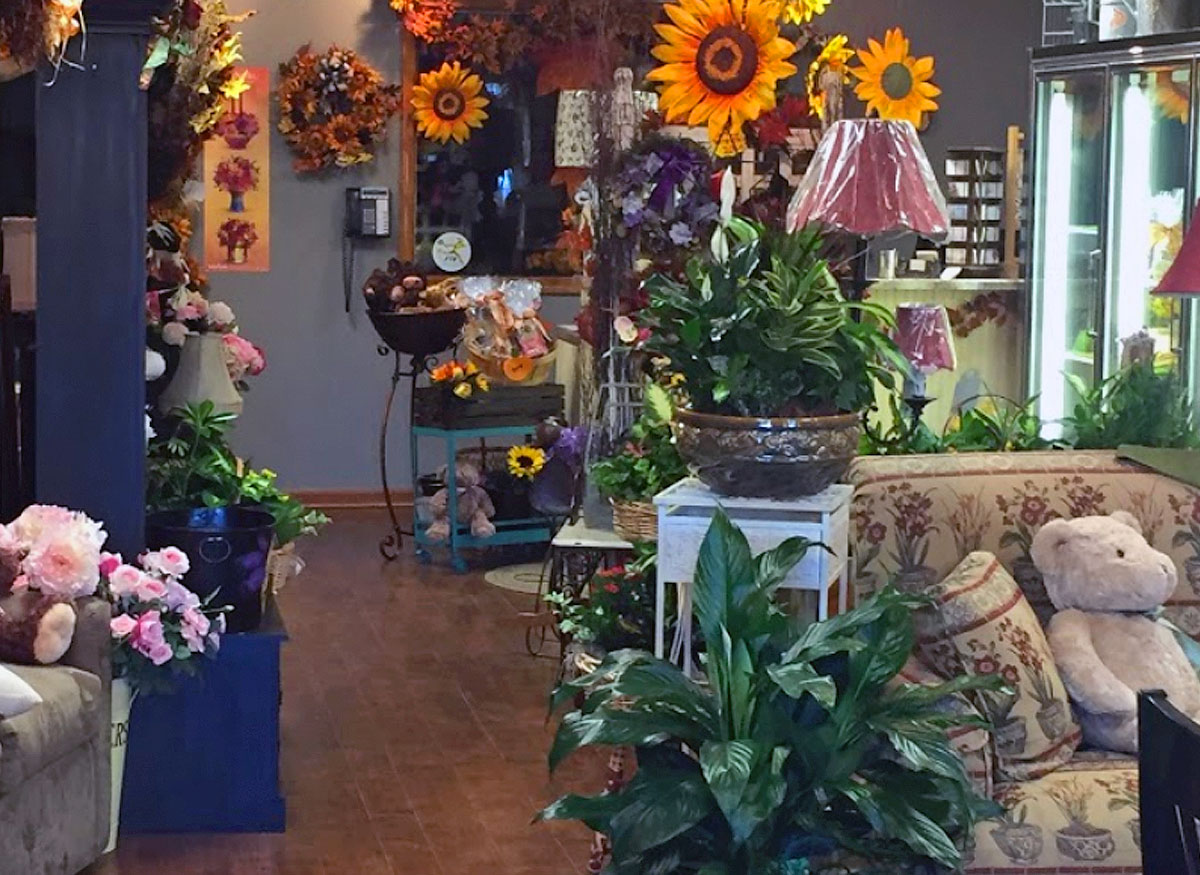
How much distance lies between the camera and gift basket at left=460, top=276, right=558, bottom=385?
800cm

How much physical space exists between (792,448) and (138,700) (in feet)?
5.75

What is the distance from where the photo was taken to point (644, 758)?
3240 mm

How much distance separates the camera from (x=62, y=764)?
3896 mm

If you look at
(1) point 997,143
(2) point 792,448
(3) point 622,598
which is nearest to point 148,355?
(3) point 622,598

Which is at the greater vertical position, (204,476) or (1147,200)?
(1147,200)

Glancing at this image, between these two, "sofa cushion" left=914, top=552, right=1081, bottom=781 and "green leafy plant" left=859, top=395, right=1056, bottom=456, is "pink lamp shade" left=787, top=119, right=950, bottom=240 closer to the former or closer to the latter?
"green leafy plant" left=859, top=395, right=1056, bottom=456

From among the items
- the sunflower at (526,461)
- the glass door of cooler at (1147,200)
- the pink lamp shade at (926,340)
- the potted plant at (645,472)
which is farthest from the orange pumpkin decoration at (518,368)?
the potted plant at (645,472)

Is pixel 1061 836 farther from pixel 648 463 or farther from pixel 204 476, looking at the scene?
pixel 204 476

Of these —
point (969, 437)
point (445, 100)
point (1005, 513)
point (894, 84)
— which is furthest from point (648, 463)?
point (445, 100)

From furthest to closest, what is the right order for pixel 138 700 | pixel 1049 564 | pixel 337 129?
pixel 337 129 < pixel 138 700 < pixel 1049 564

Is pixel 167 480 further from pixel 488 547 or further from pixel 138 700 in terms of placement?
pixel 488 547

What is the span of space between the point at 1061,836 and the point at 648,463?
179 centimetres

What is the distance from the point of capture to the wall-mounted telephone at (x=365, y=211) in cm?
918

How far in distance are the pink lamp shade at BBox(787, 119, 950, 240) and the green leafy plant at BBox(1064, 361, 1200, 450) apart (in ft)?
1.82
